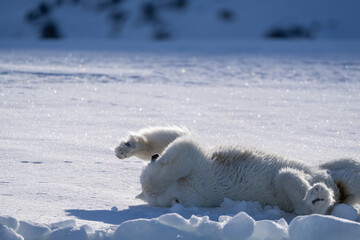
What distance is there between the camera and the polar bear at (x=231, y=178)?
3.36m

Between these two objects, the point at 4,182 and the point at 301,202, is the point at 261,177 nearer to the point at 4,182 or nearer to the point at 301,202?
the point at 301,202

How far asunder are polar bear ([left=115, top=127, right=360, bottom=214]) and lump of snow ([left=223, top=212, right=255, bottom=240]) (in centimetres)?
92

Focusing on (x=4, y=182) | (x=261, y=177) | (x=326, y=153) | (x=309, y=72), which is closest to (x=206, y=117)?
(x=326, y=153)

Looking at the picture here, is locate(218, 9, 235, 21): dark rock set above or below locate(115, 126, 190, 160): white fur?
above

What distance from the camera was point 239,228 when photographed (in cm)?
240

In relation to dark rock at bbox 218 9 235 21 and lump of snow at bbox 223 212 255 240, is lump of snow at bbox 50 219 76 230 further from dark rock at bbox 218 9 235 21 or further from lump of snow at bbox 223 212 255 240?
dark rock at bbox 218 9 235 21

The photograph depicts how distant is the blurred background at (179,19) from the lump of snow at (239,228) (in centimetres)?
2649

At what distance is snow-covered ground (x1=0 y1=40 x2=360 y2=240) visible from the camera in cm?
245

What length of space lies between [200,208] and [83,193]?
27.7 inches

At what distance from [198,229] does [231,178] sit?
1040 mm

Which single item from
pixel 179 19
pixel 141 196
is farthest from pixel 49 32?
pixel 141 196

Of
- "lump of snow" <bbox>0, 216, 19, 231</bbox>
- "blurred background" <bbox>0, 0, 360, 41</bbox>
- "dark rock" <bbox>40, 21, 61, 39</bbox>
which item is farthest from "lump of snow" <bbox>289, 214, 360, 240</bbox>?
"dark rock" <bbox>40, 21, 61, 39</bbox>

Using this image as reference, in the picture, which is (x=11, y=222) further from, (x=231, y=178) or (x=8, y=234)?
(x=231, y=178)

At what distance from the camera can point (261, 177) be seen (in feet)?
11.4
